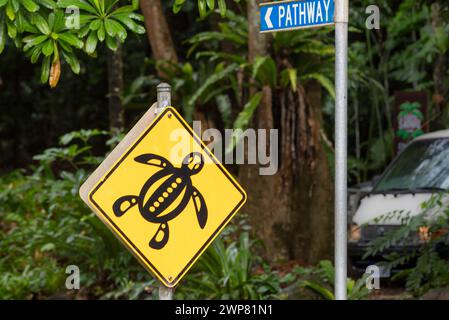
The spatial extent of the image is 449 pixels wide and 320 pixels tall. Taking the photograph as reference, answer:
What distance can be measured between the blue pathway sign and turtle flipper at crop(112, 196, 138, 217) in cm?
153

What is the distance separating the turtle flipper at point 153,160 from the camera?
5711mm

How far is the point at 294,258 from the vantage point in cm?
1146

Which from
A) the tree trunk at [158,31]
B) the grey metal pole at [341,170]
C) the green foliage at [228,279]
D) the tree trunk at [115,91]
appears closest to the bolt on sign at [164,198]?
the grey metal pole at [341,170]

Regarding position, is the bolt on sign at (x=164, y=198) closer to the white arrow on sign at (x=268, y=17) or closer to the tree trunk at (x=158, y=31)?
the white arrow on sign at (x=268, y=17)

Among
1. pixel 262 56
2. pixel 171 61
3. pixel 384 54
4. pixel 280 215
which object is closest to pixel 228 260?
pixel 280 215

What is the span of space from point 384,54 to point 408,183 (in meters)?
7.40

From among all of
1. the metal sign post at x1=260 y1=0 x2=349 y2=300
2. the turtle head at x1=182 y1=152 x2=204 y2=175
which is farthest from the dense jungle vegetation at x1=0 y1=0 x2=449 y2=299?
the turtle head at x1=182 y1=152 x2=204 y2=175

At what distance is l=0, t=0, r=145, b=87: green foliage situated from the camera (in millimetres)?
6289

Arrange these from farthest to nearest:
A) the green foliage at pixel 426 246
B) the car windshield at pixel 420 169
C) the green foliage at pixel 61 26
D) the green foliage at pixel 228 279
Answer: the car windshield at pixel 420 169 < the green foliage at pixel 228 279 < the green foliage at pixel 426 246 < the green foliage at pixel 61 26

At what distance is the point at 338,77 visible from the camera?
5.83 metres

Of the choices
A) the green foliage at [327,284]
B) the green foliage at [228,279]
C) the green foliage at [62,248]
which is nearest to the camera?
the green foliage at [327,284]

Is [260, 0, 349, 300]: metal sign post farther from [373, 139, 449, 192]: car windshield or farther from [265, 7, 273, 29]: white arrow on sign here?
[373, 139, 449, 192]: car windshield

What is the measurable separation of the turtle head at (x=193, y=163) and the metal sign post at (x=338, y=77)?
31.7 inches
